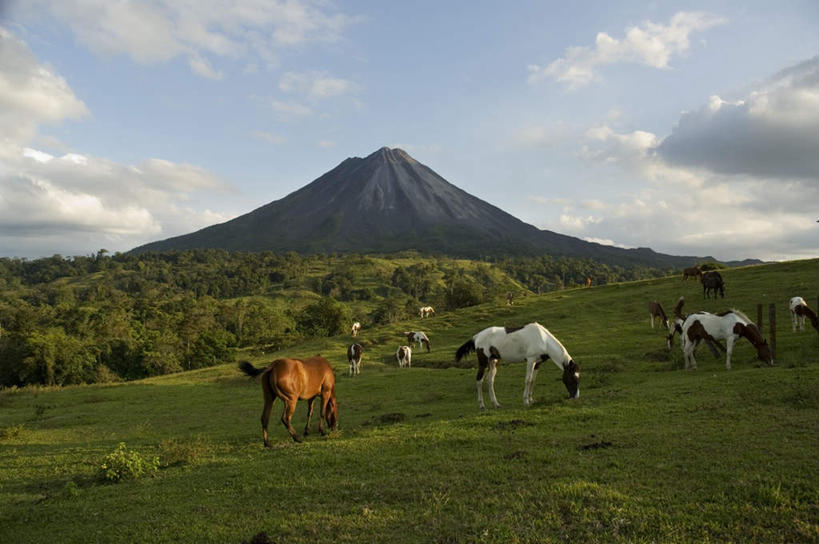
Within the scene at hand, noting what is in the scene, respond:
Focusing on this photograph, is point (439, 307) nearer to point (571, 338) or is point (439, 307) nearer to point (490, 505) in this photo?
point (571, 338)

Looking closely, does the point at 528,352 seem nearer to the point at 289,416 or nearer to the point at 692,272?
the point at 289,416

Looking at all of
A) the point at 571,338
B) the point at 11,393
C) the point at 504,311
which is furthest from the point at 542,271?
the point at 11,393

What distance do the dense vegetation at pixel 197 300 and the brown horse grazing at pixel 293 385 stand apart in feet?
131

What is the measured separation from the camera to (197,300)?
87688 mm

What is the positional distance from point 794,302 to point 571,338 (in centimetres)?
1118

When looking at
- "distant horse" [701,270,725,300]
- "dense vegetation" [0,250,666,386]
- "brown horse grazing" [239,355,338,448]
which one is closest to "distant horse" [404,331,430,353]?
"dense vegetation" [0,250,666,386]

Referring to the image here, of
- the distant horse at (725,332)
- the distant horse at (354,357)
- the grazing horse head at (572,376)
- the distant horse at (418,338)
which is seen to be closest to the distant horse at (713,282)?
the distant horse at (725,332)

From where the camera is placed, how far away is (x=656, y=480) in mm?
6117

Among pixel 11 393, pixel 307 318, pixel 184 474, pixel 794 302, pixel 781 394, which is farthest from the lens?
pixel 307 318

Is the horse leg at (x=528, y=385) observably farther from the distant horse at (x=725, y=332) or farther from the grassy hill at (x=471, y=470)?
the distant horse at (x=725, y=332)

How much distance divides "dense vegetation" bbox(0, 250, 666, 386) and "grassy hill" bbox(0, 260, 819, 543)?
33.4 metres

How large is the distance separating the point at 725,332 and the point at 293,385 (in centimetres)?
1441

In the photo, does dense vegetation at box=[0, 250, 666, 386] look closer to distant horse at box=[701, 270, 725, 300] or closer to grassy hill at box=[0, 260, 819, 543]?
distant horse at box=[701, 270, 725, 300]

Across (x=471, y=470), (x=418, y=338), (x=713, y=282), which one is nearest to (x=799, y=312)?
(x=713, y=282)
